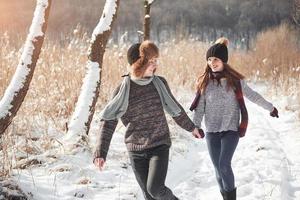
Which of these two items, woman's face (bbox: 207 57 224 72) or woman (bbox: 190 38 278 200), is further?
woman's face (bbox: 207 57 224 72)

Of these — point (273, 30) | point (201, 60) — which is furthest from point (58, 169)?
point (273, 30)

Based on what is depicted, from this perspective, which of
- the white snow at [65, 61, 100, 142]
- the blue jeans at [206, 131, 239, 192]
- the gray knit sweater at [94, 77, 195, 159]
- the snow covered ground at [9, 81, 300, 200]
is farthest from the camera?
the white snow at [65, 61, 100, 142]

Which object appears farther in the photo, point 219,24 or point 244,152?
point 219,24

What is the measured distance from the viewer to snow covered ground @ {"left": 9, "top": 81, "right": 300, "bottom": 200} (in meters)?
5.36

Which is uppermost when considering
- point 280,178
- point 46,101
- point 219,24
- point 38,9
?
point 219,24

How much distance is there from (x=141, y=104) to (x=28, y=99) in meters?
4.49

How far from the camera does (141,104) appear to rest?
428cm

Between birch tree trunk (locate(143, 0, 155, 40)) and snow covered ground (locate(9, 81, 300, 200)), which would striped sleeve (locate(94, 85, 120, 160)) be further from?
birch tree trunk (locate(143, 0, 155, 40))

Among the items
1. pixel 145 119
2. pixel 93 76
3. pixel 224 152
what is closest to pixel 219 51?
pixel 224 152

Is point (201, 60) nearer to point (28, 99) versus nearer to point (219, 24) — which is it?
point (28, 99)

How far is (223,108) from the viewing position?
502cm

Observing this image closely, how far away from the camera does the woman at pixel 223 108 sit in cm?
496

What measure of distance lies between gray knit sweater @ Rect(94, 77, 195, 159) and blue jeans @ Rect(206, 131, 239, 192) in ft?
2.91

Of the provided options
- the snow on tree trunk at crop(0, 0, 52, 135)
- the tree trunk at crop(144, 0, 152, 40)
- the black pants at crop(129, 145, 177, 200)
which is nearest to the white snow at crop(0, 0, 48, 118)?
the snow on tree trunk at crop(0, 0, 52, 135)
